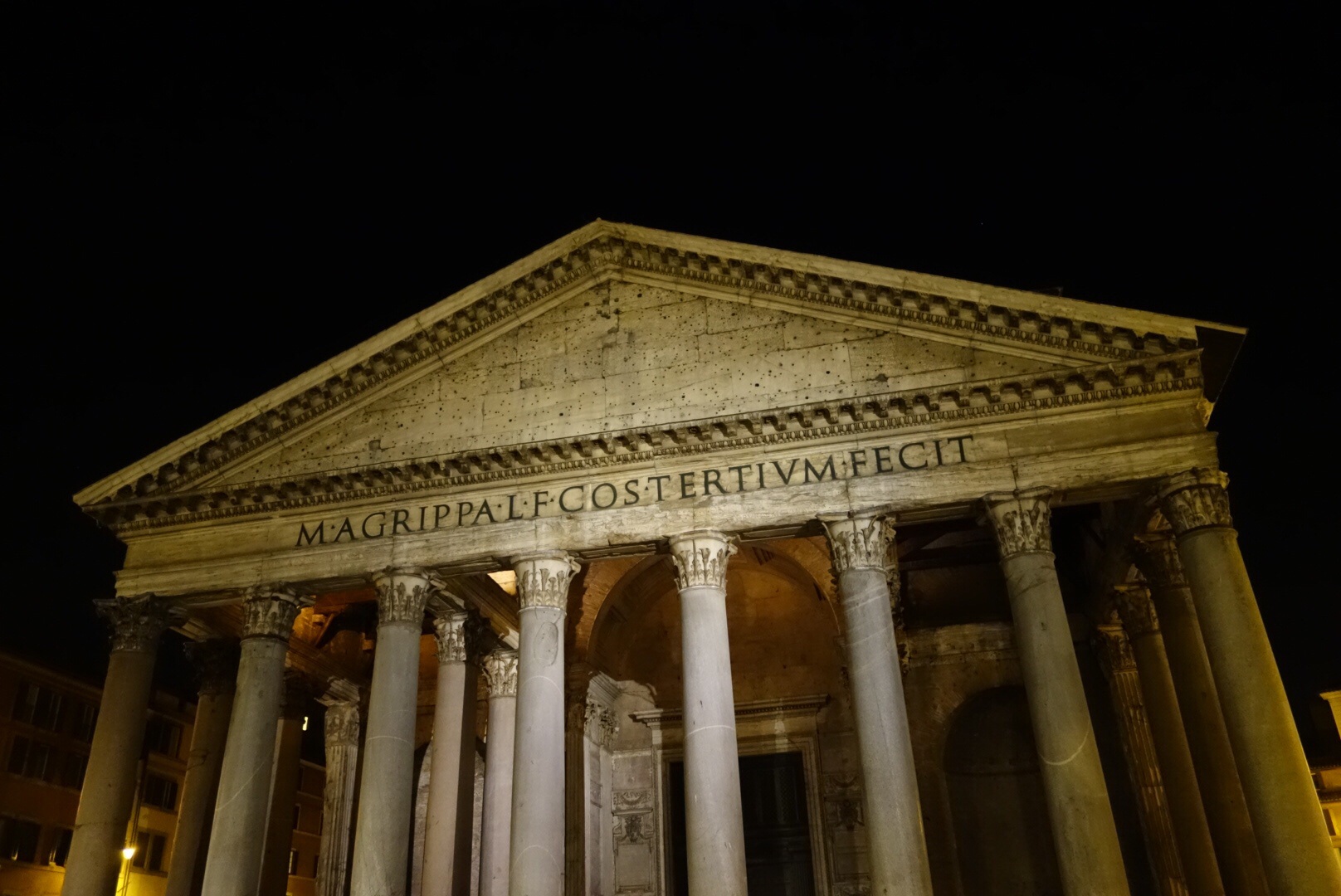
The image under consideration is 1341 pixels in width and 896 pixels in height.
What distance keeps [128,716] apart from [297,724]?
4.20 m

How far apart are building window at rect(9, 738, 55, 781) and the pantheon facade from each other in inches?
529

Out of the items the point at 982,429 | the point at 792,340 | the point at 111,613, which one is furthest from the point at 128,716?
the point at 982,429

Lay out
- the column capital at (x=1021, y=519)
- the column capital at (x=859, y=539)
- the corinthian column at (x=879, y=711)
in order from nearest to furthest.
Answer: the corinthian column at (x=879, y=711) → the column capital at (x=1021, y=519) → the column capital at (x=859, y=539)

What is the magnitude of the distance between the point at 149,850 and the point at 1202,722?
2824 cm

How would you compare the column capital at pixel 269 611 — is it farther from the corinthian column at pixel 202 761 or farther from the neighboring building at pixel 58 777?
the neighboring building at pixel 58 777

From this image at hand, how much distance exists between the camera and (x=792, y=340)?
43.7 ft

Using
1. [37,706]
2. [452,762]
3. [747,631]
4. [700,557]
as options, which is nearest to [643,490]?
[700,557]

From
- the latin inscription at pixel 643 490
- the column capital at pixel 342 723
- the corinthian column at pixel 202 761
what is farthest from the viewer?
the column capital at pixel 342 723

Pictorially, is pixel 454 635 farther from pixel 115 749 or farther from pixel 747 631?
pixel 747 631

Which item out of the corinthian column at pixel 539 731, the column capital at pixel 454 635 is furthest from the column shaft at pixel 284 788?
the corinthian column at pixel 539 731

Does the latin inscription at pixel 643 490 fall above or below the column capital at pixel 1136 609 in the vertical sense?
above

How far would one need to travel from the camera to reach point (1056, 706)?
10719mm

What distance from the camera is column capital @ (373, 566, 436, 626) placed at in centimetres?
1323

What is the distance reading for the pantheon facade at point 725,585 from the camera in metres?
11.2
